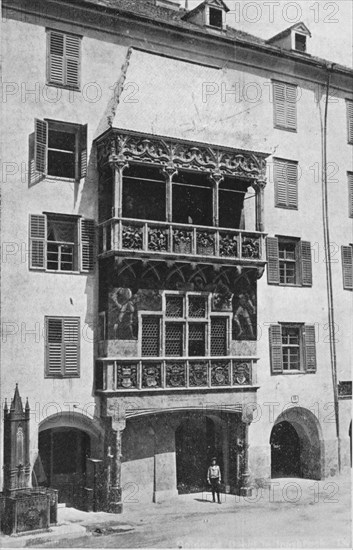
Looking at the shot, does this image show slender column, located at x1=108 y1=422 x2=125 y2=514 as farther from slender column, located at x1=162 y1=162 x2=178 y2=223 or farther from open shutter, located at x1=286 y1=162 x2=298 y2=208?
open shutter, located at x1=286 y1=162 x2=298 y2=208

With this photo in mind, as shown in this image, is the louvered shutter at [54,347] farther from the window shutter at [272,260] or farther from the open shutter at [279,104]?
the open shutter at [279,104]

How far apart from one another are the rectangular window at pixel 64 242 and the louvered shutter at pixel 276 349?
6.44m

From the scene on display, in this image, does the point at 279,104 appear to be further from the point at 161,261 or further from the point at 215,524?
the point at 215,524

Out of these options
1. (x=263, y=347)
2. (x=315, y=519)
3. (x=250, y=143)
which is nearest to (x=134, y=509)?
(x=315, y=519)

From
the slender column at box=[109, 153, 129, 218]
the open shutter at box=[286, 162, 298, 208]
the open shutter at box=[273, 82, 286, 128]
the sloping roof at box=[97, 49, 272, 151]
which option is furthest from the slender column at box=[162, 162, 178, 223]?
the open shutter at box=[273, 82, 286, 128]

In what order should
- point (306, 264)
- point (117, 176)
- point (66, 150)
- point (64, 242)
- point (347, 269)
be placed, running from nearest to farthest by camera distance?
1. point (117, 176)
2. point (64, 242)
3. point (66, 150)
4. point (306, 264)
5. point (347, 269)

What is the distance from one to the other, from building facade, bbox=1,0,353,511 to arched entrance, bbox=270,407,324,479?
0.07 m

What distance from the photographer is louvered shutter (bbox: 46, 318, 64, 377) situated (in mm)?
20703

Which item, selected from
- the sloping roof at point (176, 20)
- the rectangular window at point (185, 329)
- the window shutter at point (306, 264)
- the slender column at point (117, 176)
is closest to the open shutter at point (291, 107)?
the sloping roof at point (176, 20)

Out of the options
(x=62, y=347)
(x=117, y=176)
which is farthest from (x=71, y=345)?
(x=117, y=176)

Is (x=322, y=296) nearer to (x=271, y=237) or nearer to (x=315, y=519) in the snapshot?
(x=271, y=237)

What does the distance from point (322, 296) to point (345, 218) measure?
9.55ft

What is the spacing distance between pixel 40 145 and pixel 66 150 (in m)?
1.26

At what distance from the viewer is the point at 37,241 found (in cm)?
2081
